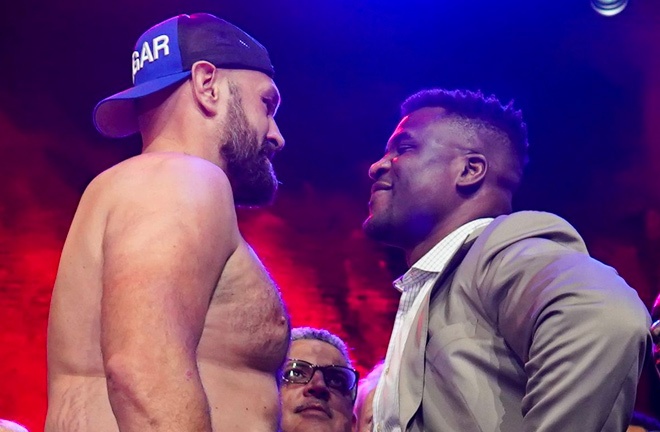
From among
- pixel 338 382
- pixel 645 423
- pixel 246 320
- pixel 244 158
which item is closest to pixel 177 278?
pixel 246 320

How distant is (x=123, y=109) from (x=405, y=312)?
1.09 meters

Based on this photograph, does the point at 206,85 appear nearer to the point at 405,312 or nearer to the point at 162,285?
the point at 162,285

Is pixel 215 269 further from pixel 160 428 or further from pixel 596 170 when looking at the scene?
pixel 596 170

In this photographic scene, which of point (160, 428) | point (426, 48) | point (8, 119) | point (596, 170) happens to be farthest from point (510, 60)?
point (160, 428)

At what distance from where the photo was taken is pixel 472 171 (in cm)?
314

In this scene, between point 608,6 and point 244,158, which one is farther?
point 608,6

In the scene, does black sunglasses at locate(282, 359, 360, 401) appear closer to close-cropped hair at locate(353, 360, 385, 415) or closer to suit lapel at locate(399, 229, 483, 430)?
close-cropped hair at locate(353, 360, 385, 415)

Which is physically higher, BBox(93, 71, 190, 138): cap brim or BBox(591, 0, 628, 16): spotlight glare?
BBox(591, 0, 628, 16): spotlight glare

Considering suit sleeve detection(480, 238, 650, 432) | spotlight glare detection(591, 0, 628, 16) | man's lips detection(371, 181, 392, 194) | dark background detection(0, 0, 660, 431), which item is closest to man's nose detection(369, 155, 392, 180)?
man's lips detection(371, 181, 392, 194)

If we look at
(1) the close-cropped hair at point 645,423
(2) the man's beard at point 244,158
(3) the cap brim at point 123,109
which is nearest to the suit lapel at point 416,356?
(2) the man's beard at point 244,158

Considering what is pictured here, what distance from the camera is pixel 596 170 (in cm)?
530

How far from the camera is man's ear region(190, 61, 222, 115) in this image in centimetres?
234

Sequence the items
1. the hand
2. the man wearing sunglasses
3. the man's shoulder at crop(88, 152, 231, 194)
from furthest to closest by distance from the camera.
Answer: the man wearing sunglasses < the hand < the man's shoulder at crop(88, 152, 231, 194)

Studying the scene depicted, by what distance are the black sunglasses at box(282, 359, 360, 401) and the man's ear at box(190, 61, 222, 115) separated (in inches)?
77.1
